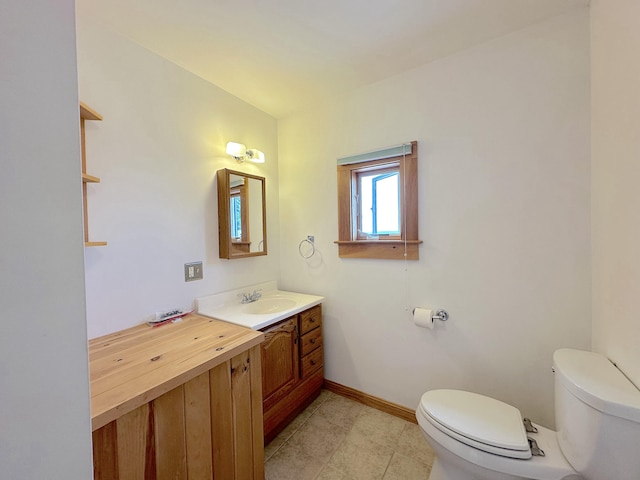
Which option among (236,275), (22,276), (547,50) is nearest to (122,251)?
(236,275)

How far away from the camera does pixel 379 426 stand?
171cm

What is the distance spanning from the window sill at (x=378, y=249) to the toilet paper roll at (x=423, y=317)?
344mm

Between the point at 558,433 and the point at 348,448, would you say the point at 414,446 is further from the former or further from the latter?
the point at 558,433

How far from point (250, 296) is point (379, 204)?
1241mm

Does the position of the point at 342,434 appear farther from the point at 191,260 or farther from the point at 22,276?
the point at 22,276

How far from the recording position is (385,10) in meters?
1.23

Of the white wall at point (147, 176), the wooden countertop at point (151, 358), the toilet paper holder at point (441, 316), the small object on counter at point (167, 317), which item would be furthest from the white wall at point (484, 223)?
the small object on counter at point (167, 317)

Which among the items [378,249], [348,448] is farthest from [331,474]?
[378,249]

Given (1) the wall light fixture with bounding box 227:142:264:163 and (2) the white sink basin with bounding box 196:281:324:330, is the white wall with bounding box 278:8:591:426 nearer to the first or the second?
(2) the white sink basin with bounding box 196:281:324:330

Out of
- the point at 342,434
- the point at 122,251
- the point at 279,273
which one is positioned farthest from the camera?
the point at 279,273

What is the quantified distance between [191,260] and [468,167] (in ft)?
6.12

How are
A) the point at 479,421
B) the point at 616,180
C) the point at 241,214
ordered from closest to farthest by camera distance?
→ the point at 616,180, the point at 479,421, the point at 241,214

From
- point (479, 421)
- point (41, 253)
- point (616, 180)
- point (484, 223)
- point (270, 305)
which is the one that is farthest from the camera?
point (270, 305)

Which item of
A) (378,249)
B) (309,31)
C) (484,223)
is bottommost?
(378,249)
